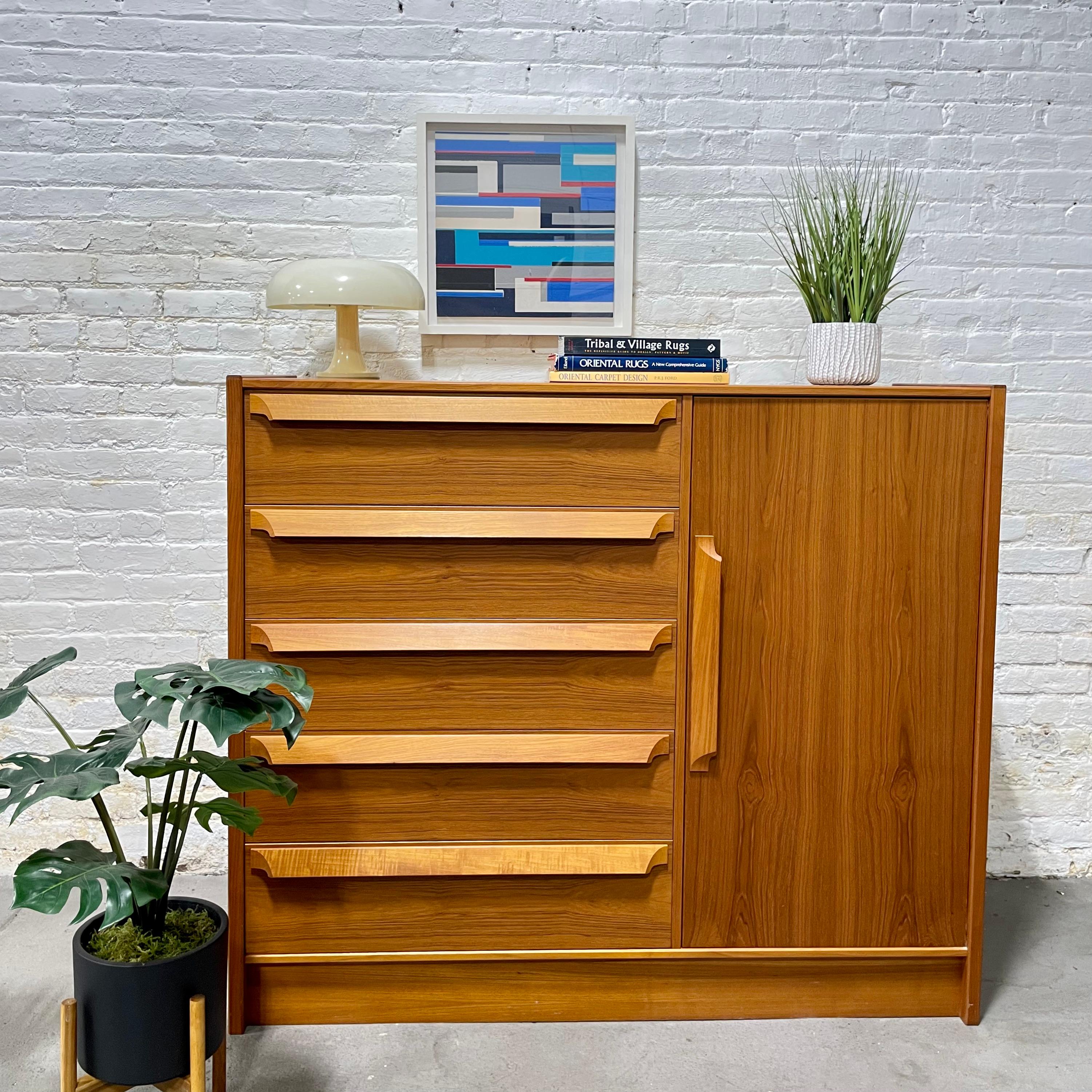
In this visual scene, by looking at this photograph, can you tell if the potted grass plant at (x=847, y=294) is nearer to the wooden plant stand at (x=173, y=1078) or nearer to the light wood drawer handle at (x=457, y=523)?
the light wood drawer handle at (x=457, y=523)

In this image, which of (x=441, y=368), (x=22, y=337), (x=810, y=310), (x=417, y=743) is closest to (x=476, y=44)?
(x=441, y=368)

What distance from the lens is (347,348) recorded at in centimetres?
199

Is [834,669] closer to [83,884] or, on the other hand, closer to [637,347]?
[637,347]

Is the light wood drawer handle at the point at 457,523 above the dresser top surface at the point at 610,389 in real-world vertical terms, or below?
below

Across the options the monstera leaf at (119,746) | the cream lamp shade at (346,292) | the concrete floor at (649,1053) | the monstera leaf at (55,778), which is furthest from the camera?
the cream lamp shade at (346,292)

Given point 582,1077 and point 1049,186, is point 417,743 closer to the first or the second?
point 582,1077

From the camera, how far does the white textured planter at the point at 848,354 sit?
6.17ft

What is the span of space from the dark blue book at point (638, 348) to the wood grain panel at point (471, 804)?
0.72m

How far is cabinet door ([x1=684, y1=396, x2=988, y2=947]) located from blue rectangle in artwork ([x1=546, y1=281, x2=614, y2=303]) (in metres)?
0.71

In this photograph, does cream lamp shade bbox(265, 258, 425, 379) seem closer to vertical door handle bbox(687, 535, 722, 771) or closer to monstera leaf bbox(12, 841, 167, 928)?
vertical door handle bbox(687, 535, 722, 771)

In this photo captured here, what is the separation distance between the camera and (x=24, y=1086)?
1678 mm

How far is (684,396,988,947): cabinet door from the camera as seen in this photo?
1816 millimetres

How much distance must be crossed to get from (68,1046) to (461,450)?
3.71 feet

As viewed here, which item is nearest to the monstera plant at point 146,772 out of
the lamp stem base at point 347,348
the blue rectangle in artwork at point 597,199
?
the lamp stem base at point 347,348
